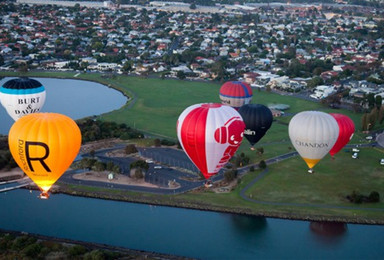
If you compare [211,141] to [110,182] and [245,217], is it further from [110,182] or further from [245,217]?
[110,182]

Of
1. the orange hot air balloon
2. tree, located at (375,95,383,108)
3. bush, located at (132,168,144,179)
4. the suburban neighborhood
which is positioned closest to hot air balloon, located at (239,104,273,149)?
bush, located at (132,168,144,179)

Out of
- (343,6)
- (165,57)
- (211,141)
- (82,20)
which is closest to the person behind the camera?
(211,141)

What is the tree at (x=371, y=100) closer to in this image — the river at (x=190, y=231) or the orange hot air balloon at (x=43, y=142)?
the river at (x=190, y=231)

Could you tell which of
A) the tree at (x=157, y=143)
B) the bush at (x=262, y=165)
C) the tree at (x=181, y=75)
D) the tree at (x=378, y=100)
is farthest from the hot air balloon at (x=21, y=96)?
the tree at (x=181, y=75)

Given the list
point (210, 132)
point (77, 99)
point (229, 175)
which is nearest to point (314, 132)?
point (229, 175)

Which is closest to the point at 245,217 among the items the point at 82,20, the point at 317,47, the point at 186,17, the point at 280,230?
the point at 280,230

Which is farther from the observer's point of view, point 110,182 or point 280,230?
point 110,182
